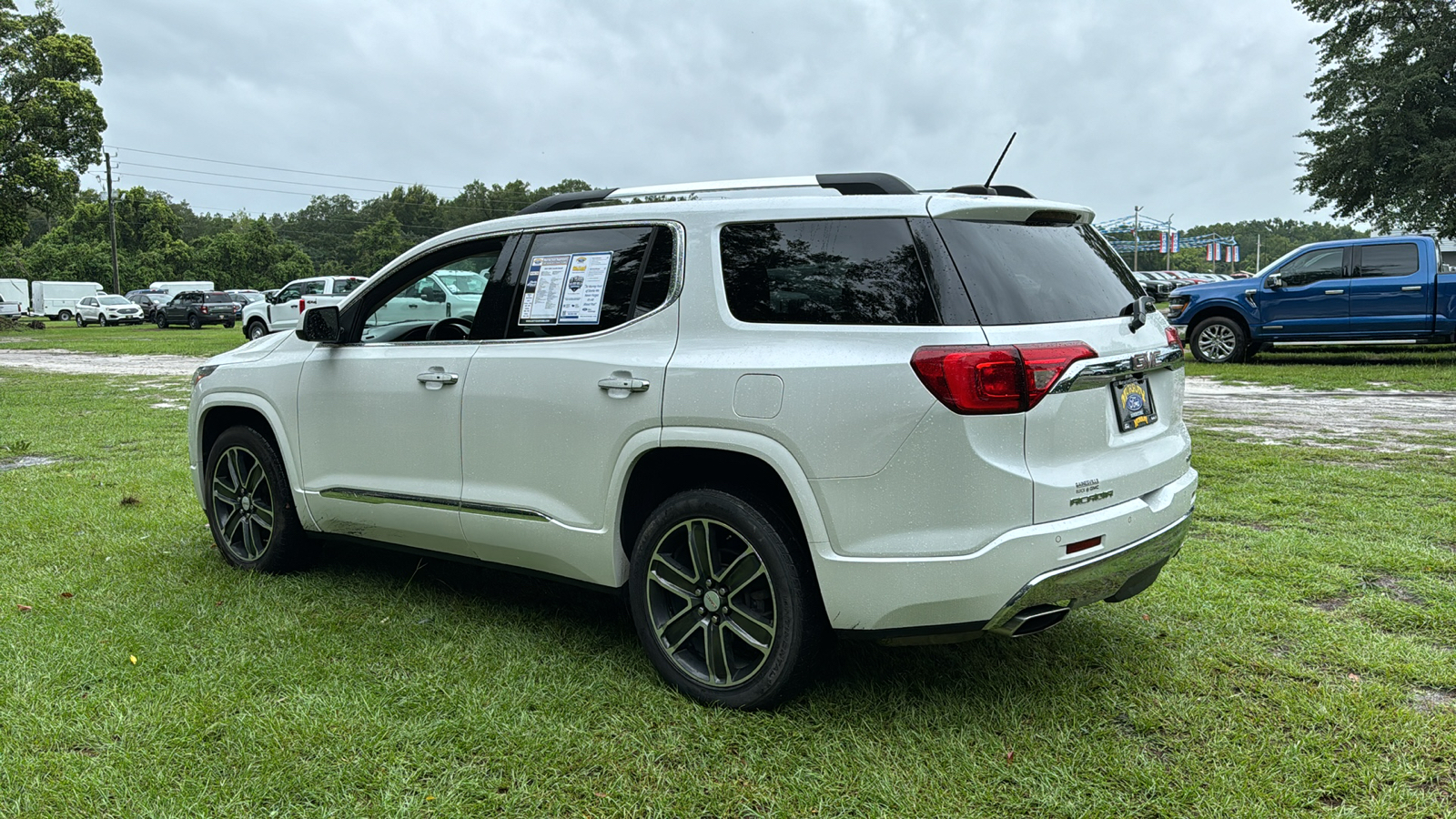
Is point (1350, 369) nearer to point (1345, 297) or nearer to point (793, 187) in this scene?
point (1345, 297)

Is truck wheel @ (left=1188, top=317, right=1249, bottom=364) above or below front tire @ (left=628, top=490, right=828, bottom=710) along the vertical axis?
above

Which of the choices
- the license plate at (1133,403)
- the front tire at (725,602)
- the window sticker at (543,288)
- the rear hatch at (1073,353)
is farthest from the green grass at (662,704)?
the window sticker at (543,288)

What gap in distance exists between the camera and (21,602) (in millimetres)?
4672

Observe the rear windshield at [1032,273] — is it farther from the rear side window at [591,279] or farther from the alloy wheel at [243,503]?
the alloy wheel at [243,503]

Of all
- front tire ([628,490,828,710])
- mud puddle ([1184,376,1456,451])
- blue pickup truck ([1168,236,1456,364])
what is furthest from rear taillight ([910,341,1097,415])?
blue pickup truck ([1168,236,1456,364])

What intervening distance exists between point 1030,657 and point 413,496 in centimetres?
253

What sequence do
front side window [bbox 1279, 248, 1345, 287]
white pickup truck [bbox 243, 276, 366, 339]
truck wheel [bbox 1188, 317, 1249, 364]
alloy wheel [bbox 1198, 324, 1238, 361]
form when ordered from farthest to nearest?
white pickup truck [bbox 243, 276, 366, 339], alloy wheel [bbox 1198, 324, 1238, 361], truck wheel [bbox 1188, 317, 1249, 364], front side window [bbox 1279, 248, 1345, 287]

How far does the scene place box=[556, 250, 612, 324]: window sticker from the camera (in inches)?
154

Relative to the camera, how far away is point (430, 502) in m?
4.31

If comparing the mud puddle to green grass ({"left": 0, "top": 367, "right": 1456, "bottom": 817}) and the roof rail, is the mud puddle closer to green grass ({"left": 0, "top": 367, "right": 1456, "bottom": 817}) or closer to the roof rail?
green grass ({"left": 0, "top": 367, "right": 1456, "bottom": 817})

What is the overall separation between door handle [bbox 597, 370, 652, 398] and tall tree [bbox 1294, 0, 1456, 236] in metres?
26.6

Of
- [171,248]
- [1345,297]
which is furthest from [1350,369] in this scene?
[171,248]

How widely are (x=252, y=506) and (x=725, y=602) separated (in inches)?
112

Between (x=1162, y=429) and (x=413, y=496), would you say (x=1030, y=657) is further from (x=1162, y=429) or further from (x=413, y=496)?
(x=413, y=496)
